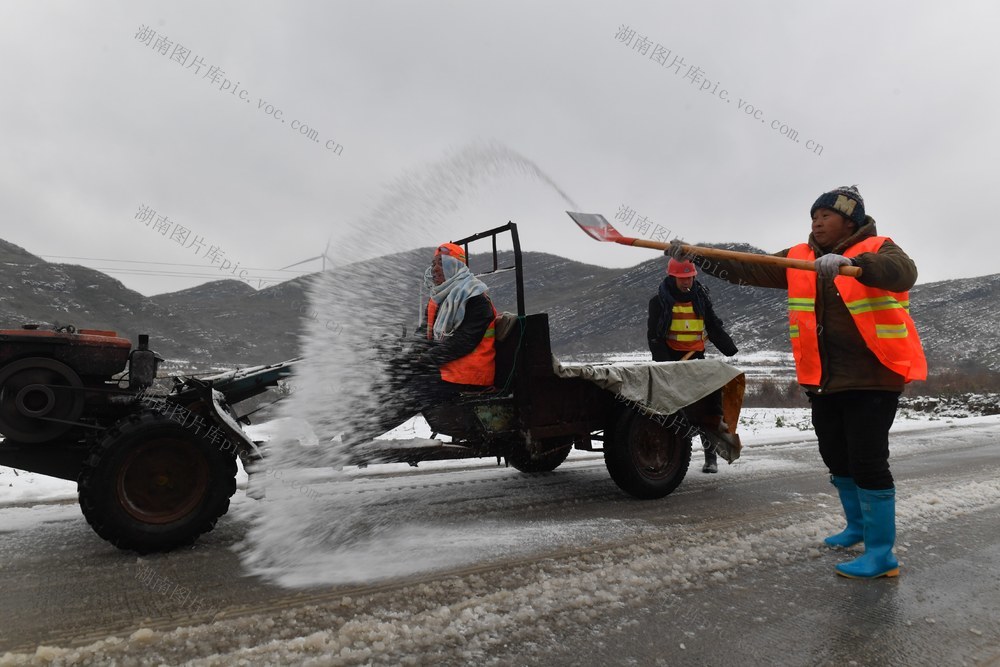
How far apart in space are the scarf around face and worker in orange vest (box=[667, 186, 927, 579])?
4.86 feet

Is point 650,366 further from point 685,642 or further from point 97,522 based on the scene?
point 97,522

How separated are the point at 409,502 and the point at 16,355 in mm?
2580

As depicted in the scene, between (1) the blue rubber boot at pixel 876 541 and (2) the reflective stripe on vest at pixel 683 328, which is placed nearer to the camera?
(1) the blue rubber boot at pixel 876 541

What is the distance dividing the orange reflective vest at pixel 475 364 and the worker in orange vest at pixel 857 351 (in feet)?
5.04

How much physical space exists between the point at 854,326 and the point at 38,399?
4.37m

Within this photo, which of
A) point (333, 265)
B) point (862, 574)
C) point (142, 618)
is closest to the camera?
point (142, 618)

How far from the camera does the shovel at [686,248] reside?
3.29 metres

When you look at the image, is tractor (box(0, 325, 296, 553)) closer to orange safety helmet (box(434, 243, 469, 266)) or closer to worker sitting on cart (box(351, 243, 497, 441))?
worker sitting on cart (box(351, 243, 497, 441))

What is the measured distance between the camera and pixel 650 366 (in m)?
4.97

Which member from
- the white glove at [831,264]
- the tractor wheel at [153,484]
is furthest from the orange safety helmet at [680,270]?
the tractor wheel at [153,484]

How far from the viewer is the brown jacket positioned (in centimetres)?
306

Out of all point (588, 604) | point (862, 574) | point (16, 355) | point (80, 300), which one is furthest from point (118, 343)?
point (80, 300)

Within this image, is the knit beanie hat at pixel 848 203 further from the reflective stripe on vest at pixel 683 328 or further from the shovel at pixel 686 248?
the reflective stripe on vest at pixel 683 328

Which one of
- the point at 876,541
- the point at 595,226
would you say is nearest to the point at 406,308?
the point at 595,226
